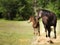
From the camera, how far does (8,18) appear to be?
38.0m

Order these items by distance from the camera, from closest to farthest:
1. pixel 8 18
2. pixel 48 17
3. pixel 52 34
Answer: pixel 48 17 → pixel 52 34 → pixel 8 18

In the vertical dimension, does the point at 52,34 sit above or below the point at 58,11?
above

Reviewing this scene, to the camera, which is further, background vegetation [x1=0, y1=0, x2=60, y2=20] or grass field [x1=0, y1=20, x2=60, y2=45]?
background vegetation [x1=0, y1=0, x2=60, y2=20]

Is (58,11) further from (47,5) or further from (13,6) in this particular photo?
(13,6)

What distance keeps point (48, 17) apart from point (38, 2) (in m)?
28.3

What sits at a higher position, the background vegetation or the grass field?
the grass field

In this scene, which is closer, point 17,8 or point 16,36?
point 16,36

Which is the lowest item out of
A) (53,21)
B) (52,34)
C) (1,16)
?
(1,16)

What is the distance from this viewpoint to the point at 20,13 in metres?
38.9

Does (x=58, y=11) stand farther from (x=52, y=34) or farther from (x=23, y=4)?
(x=52, y=34)

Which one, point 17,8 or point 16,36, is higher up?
point 16,36


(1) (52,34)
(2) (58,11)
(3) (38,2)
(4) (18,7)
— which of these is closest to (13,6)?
(4) (18,7)

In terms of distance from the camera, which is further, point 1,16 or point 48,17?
point 1,16

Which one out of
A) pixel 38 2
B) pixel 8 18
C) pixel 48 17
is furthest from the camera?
pixel 38 2
